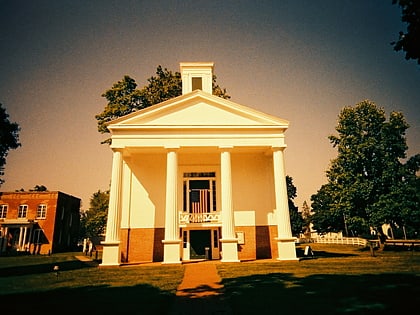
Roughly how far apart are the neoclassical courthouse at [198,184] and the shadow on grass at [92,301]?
8.88 m

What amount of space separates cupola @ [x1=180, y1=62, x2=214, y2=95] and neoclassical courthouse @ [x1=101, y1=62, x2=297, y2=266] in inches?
156

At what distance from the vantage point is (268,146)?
21594mm

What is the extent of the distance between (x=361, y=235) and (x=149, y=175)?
51.9 meters

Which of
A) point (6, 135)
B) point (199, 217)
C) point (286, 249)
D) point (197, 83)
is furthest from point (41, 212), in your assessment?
point (286, 249)

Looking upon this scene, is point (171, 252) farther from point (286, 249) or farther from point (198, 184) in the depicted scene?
point (286, 249)

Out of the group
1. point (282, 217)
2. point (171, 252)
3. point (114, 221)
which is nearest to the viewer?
point (171, 252)

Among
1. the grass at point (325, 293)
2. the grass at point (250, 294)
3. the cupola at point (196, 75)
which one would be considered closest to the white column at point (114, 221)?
the grass at point (250, 294)

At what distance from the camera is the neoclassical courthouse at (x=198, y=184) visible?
65.6 feet

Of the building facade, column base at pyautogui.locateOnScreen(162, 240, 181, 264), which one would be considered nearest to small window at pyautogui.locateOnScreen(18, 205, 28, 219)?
the building facade

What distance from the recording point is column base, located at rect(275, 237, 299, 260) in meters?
19.4

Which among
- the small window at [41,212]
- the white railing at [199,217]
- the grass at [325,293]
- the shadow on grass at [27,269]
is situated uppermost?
the small window at [41,212]

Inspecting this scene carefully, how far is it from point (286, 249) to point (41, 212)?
3643 cm

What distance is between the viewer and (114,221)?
765 inches

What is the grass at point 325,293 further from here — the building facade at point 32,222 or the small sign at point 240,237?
the building facade at point 32,222
